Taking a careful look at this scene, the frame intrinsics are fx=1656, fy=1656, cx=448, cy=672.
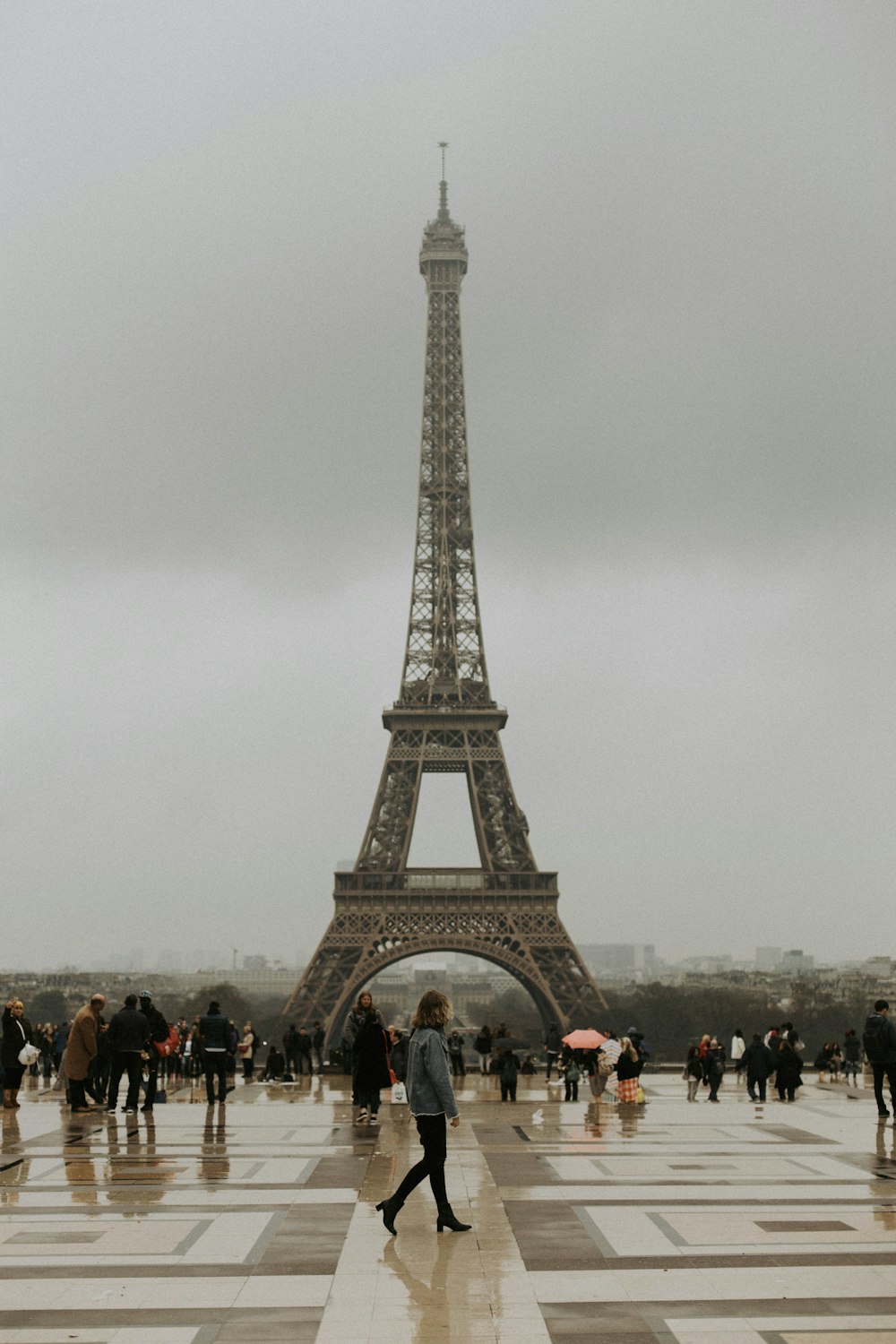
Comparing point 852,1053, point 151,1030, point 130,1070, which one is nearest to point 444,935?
point 852,1053

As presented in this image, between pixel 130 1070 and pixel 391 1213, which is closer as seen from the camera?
pixel 391 1213

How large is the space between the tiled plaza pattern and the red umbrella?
1204 centimetres

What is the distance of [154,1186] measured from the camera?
643 inches

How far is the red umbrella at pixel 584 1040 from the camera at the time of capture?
35.2 m

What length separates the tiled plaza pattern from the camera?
10.3 meters

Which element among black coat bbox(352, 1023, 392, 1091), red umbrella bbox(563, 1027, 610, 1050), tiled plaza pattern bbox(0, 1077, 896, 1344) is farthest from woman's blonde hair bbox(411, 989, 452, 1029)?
red umbrella bbox(563, 1027, 610, 1050)

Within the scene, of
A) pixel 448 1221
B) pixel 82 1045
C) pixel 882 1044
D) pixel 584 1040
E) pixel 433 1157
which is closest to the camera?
pixel 448 1221

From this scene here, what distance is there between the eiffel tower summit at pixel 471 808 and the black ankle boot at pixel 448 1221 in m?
70.2

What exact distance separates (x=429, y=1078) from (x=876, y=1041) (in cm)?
1213

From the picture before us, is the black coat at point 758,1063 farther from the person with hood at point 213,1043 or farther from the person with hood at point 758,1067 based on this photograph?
the person with hood at point 213,1043

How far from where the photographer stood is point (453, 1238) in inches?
529

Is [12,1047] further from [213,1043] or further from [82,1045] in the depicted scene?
[213,1043]

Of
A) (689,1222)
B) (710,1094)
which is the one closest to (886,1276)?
(689,1222)

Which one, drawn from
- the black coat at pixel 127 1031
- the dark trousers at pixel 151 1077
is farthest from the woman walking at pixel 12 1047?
the black coat at pixel 127 1031
